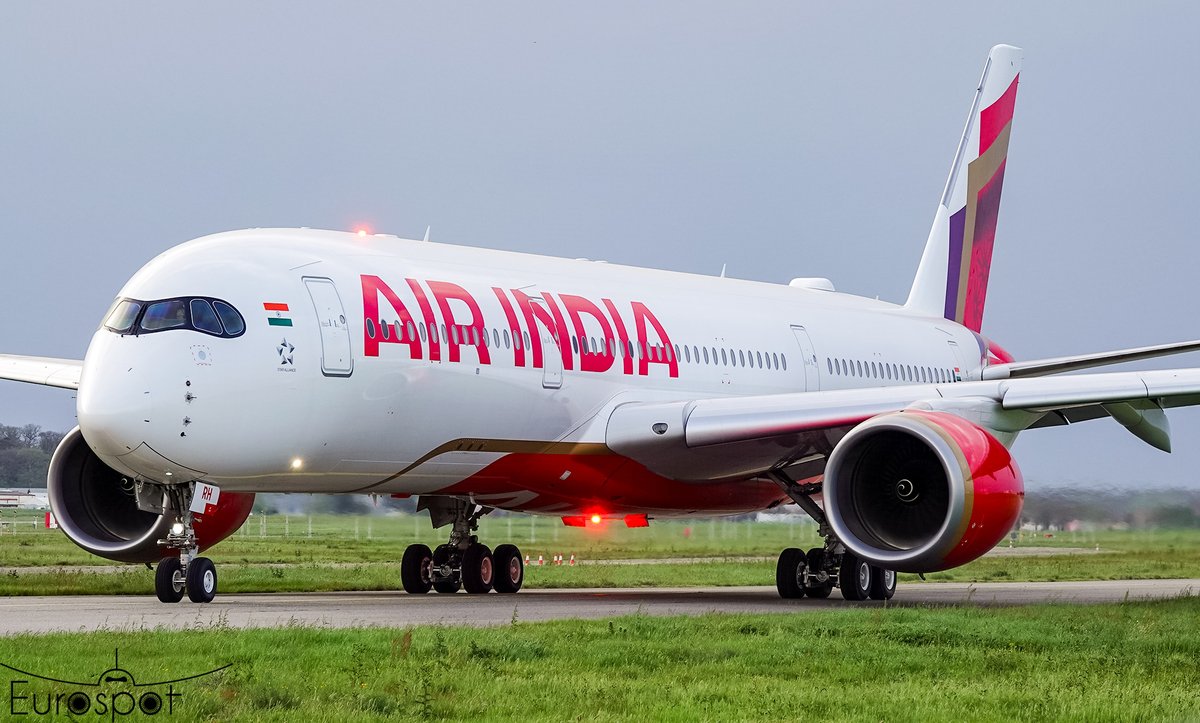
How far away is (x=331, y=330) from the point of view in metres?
16.0

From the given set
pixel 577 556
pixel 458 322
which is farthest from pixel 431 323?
pixel 577 556

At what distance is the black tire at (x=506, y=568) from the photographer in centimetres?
2053

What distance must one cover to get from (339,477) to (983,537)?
627 cm

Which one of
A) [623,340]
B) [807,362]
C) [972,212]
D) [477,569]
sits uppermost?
[972,212]

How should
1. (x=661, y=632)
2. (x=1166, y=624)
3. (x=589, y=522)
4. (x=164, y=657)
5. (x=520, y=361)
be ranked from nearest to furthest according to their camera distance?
(x=164, y=657), (x=661, y=632), (x=1166, y=624), (x=520, y=361), (x=589, y=522)

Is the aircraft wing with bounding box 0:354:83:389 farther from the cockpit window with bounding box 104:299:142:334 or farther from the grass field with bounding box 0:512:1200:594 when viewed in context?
the cockpit window with bounding box 104:299:142:334

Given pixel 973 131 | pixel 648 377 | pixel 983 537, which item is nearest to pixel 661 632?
pixel 983 537

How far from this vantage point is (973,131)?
28078 mm

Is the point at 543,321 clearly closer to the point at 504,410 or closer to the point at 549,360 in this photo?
the point at 549,360

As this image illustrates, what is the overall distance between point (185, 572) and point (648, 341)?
665 cm

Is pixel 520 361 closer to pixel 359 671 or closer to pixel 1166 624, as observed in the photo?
pixel 1166 624

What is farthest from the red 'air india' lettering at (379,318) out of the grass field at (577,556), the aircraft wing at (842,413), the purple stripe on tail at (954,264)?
the purple stripe on tail at (954,264)

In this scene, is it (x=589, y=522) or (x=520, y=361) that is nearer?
(x=520, y=361)

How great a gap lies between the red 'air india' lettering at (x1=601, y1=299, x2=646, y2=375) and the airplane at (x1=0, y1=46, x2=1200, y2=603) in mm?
30
